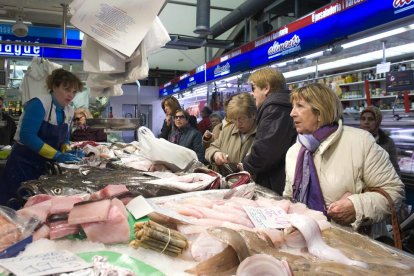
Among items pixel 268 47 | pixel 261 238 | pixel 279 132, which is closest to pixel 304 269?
pixel 261 238

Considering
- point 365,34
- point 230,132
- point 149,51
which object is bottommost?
point 230,132

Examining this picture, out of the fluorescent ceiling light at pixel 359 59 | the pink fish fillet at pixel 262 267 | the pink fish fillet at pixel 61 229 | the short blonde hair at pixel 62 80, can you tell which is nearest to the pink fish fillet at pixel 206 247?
the pink fish fillet at pixel 262 267

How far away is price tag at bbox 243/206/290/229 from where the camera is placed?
142cm

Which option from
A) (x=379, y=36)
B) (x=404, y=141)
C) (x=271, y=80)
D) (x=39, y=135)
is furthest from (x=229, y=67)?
(x=39, y=135)

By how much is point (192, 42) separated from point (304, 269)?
34.2 ft

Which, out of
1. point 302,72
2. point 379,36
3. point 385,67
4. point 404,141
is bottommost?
point 404,141

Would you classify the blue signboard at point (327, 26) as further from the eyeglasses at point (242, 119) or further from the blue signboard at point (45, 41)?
the blue signboard at point (45, 41)

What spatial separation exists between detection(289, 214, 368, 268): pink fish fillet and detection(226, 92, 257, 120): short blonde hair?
2.09 meters

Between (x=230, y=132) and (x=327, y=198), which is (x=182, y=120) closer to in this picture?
(x=230, y=132)

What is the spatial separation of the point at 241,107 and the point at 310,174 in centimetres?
128

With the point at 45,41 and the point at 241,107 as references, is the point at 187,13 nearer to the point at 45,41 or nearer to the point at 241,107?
the point at 45,41

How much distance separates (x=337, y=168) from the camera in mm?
2199

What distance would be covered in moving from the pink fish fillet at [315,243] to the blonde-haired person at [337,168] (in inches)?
32.0

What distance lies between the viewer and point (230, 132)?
3.73m
